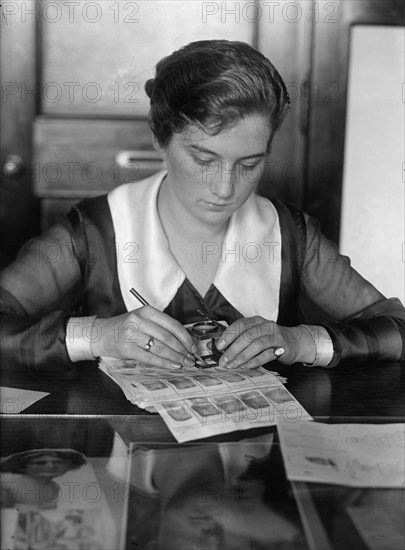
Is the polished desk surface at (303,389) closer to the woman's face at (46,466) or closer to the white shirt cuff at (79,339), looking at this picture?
the white shirt cuff at (79,339)

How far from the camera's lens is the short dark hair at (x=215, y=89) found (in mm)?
1993

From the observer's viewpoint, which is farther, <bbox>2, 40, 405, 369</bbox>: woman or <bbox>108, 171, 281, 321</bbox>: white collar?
<bbox>108, 171, 281, 321</bbox>: white collar

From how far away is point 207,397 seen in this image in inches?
61.4

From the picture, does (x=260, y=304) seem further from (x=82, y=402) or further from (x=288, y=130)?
(x=288, y=130)

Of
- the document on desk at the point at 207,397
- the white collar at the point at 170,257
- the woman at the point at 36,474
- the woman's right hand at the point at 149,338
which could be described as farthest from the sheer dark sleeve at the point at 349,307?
the woman at the point at 36,474

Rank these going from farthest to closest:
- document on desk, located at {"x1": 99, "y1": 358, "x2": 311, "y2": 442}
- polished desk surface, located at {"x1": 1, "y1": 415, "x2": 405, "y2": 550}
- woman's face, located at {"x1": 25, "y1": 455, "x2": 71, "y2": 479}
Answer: document on desk, located at {"x1": 99, "y1": 358, "x2": 311, "y2": 442}, woman's face, located at {"x1": 25, "y1": 455, "x2": 71, "y2": 479}, polished desk surface, located at {"x1": 1, "y1": 415, "x2": 405, "y2": 550}

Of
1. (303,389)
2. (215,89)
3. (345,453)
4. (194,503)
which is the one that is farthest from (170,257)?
(194,503)

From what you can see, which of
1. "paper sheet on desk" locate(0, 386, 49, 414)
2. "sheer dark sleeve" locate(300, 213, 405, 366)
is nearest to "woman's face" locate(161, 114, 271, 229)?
"sheer dark sleeve" locate(300, 213, 405, 366)

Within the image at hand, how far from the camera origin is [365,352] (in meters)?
1.91

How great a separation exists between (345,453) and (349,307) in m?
0.94

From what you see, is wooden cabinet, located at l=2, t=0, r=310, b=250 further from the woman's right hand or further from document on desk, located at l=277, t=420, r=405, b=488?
document on desk, located at l=277, t=420, r=405, b=488

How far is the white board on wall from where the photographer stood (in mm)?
3445

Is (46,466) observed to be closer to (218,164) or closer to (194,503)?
(194,503)

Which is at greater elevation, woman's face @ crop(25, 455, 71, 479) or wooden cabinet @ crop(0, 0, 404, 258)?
wooden cabinet @ crop(0, 0, 404, 258)
